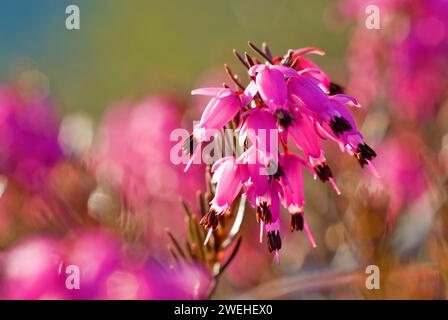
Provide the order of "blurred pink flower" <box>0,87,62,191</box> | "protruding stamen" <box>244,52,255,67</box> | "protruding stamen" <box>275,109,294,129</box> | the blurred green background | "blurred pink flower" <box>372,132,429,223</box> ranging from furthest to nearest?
the blurred green background, "blurred pink flower" <box>372,132,429,223</box>, "blurred pink flower" <box>0,87,62,191</box>, "protruding stamen" <box>244,52,255,67</box>, "protruding stamen" <box>275,109,294,129</box>

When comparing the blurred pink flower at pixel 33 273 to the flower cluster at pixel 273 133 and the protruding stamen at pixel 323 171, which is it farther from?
the protruding stamen at pixel 323 171

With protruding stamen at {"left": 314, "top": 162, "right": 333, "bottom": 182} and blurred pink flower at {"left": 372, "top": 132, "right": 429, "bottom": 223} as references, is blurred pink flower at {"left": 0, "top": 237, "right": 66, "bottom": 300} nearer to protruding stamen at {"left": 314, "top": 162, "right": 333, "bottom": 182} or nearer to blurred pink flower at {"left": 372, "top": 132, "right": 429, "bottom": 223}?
protruding stamen at {"left": 314, "top": 162, "right": 333, "bottom": 182}

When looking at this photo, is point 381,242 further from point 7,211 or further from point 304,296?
point 7,211

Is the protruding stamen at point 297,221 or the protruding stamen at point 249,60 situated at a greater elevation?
the protruding stamen at point 249,60

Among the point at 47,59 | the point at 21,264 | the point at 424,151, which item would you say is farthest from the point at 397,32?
the point at 47,59

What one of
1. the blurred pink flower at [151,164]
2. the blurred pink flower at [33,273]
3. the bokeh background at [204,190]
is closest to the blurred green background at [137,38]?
the bokeh background at [204,190]

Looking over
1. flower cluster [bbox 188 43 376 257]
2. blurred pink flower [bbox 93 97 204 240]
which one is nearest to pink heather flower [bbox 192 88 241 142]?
flower cluster [bbox 188 43 376 257]
